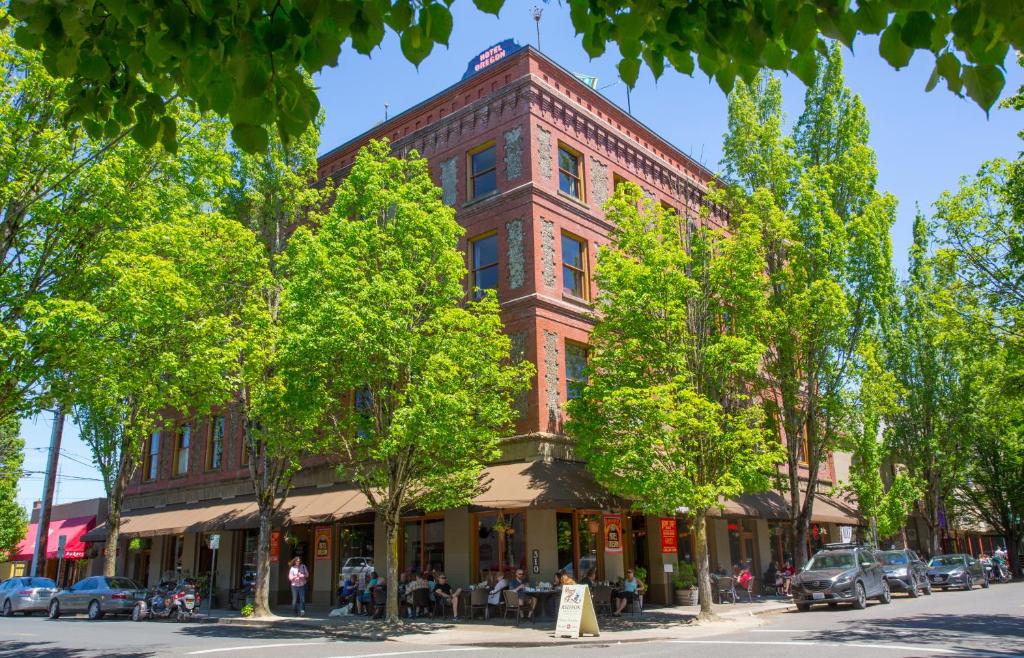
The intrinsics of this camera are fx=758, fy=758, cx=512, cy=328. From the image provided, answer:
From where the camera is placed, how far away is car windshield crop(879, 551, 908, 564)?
85.5 ft

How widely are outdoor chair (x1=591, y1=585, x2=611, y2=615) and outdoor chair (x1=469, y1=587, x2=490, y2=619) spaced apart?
288 centimetres

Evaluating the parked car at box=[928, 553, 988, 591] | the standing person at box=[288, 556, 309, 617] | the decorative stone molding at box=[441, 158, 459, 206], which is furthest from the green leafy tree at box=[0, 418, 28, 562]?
the parked car at box=[928, 553, 988, 591]

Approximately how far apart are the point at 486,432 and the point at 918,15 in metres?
16.2

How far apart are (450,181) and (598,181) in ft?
16.6

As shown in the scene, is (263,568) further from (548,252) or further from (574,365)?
(548,252)

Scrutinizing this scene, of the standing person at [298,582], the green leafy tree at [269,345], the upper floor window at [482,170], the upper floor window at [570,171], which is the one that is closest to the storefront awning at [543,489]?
the green leafy tree at [269,345]

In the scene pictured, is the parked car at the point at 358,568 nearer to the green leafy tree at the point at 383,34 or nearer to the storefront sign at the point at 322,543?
the storefront sign at the point at 322,543

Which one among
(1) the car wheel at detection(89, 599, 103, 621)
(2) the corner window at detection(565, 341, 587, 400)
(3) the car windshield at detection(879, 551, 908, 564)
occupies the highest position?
(2) the corner window at detection(565, 341, 587, 400)

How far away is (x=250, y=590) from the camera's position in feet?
90.4

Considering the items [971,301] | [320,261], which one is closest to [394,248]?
[320,261]

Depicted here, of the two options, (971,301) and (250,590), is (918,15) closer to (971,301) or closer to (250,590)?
(971,301)

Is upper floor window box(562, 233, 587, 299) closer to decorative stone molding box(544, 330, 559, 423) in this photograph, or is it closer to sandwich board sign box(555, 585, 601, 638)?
decorative stone molding box(544, 330, 559, 423)

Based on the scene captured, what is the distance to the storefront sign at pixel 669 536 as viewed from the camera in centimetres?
2381

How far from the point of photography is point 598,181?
25.9m
